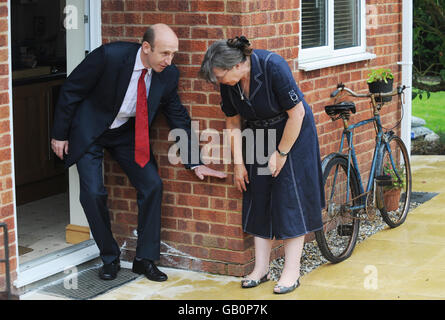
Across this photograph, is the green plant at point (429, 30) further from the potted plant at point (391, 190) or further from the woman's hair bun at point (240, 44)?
the woman's hair bun at point (240, 44)

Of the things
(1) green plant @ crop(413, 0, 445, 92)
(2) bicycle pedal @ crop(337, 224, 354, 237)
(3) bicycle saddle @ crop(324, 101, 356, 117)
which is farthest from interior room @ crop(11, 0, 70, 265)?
(1) green plant @ crop(413, 0, 445, 92)

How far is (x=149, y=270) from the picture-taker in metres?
5.79

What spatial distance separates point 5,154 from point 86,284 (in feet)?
3.38

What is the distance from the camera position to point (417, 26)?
430 inches

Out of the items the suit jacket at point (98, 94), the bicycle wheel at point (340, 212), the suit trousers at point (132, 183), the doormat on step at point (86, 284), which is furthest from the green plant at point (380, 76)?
the doormat on step at point (86, 284)

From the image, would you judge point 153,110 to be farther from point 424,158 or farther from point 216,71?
point 424,158

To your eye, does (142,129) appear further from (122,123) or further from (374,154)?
(374,154)

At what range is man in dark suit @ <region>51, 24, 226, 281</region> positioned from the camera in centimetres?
557

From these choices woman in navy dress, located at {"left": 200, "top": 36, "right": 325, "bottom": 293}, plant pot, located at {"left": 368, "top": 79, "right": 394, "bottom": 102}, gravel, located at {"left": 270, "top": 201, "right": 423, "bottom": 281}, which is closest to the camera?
woman in navy dress, located at {"left": 200, "top": 36, "right": 325, "bottom": 293}

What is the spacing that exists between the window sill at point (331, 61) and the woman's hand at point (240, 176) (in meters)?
1.15

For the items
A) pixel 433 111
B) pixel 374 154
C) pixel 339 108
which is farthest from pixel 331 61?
pixel 433 111

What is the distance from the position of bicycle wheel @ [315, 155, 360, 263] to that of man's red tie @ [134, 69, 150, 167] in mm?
1250

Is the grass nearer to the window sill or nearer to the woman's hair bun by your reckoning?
the window sill
